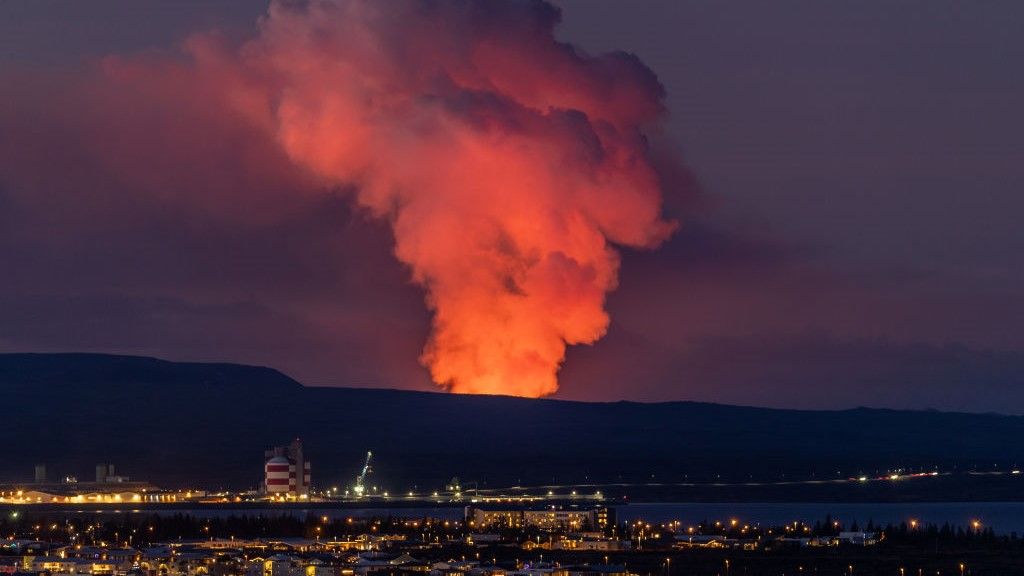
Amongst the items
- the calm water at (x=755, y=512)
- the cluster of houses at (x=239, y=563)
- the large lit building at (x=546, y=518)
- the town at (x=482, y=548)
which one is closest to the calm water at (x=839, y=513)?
the calm water at (x=755, y=512)

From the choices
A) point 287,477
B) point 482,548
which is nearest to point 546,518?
point 482,548

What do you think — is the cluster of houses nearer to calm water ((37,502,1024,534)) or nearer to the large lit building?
the large lit building

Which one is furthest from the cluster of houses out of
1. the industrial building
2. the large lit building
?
the industrial building

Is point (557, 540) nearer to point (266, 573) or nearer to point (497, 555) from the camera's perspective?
point (497, 555)

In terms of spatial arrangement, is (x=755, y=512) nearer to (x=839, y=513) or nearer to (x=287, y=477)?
(x=839, y=513)

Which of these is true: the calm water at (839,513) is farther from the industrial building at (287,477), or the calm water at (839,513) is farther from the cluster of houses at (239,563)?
the cluster of houses at (239,563)

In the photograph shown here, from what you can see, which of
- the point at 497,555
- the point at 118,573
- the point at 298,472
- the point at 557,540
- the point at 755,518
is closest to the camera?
the point at 118,573

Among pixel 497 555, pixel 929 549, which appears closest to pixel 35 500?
pixel 497 555
